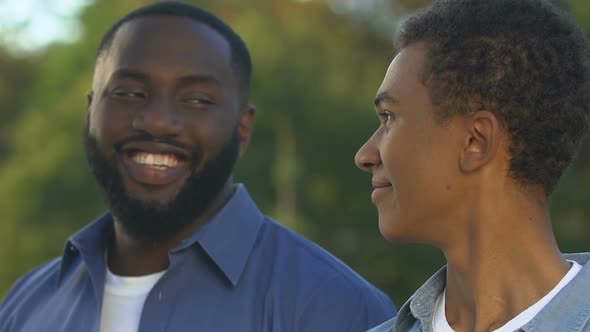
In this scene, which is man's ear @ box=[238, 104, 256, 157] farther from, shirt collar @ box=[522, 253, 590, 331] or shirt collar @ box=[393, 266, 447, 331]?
shirt collar @ box=[522, 253, 590, 331]

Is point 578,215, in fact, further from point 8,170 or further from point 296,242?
point 296,242

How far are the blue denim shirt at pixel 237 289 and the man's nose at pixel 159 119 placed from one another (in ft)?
1.17

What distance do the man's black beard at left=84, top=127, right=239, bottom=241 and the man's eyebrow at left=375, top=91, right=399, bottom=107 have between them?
1.03 metres

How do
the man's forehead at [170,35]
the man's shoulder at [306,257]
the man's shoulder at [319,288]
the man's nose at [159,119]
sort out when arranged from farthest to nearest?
the man's forehead at [170,35] → the man's nose at [159,119] → the man's shoulder at [306,257] → the man's shoulder at [319,288]

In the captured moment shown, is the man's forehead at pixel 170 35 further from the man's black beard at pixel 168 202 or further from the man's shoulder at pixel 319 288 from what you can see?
the man's shoulder at pixel 319 288

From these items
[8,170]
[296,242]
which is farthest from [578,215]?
[296,242]

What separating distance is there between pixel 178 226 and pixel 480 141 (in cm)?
143

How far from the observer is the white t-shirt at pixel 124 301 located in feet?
11.5

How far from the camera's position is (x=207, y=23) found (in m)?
3.87

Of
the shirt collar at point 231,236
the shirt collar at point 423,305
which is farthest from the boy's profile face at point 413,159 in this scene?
the shirt collar at point 231,236

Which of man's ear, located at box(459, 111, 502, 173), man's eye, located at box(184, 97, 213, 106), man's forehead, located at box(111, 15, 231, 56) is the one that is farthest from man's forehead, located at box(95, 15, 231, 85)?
man's ear, located at box(459, 111, 502, 173)

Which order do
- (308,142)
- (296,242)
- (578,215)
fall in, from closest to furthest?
(296,242)
(578,215)
(308,142)

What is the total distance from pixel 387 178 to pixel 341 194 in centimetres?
1699

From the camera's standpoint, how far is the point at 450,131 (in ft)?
8.71
